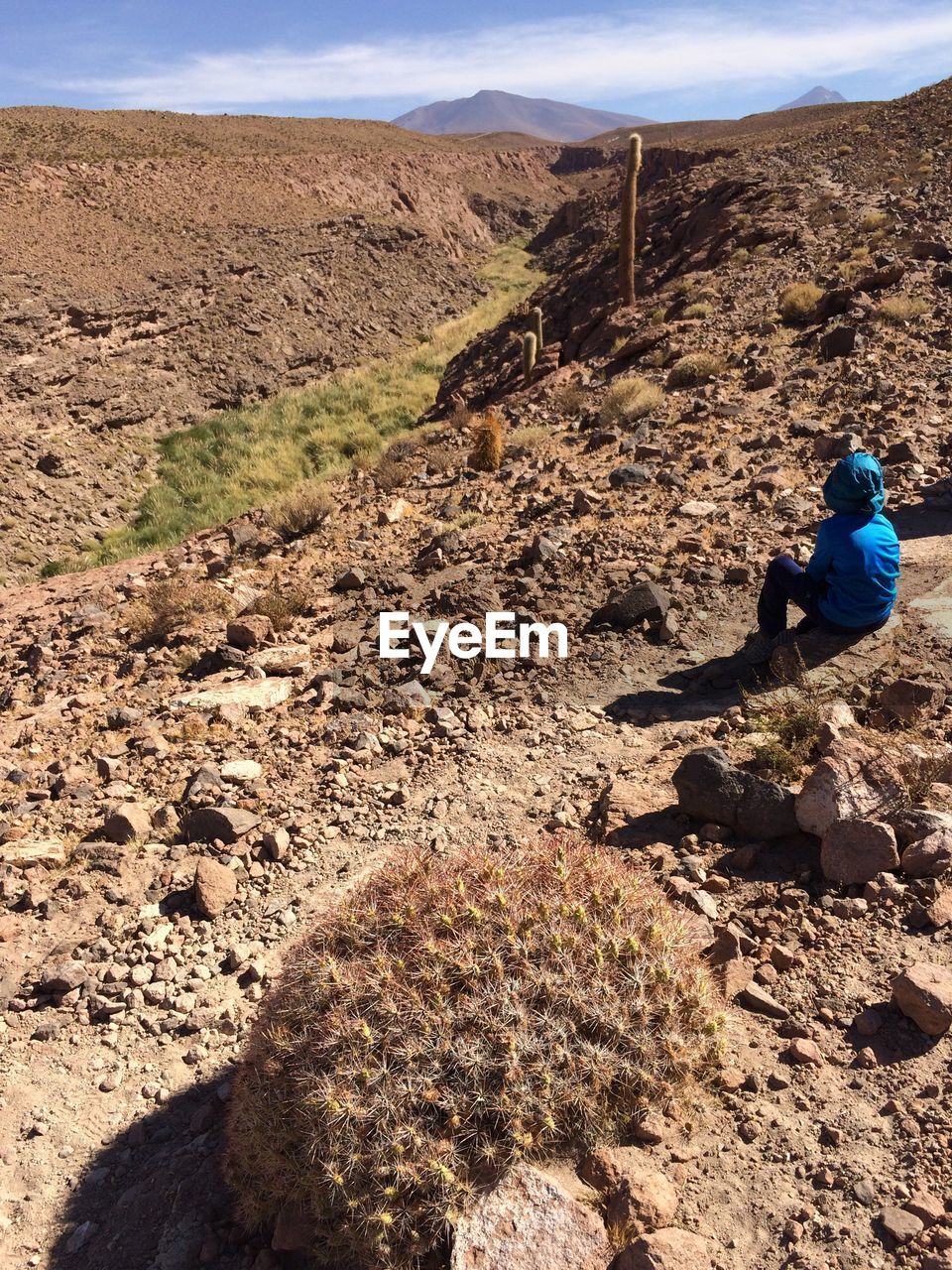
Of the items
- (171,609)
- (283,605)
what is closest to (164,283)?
(171,609)

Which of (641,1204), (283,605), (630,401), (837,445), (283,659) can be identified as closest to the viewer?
(641,1204)

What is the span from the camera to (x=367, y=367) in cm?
2514

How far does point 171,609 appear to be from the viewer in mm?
8266

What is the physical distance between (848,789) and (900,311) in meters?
9.94

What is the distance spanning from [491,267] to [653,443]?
3386 cm

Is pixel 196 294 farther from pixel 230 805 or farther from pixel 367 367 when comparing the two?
pixel 230 805

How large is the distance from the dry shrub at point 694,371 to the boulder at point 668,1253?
1114 centimetres

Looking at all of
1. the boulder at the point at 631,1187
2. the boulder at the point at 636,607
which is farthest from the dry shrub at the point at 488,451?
the boulder at the point at 631,1187

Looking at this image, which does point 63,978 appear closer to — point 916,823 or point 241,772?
point 241,772

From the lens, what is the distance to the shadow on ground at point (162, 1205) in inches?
118

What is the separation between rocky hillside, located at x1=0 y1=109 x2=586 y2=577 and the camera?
1741 centimetres

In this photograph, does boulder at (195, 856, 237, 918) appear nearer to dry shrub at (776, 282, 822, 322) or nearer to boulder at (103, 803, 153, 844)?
boulder at (103, 803, 153, 844)

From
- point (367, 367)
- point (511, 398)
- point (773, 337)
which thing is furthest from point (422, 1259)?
point (367, 367)

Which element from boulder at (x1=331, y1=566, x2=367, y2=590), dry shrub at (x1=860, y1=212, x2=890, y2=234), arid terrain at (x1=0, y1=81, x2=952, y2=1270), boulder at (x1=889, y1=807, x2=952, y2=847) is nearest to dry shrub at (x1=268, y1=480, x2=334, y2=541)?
arid terrain at (x1=0, y1=81, x2=952, y2=1270)
